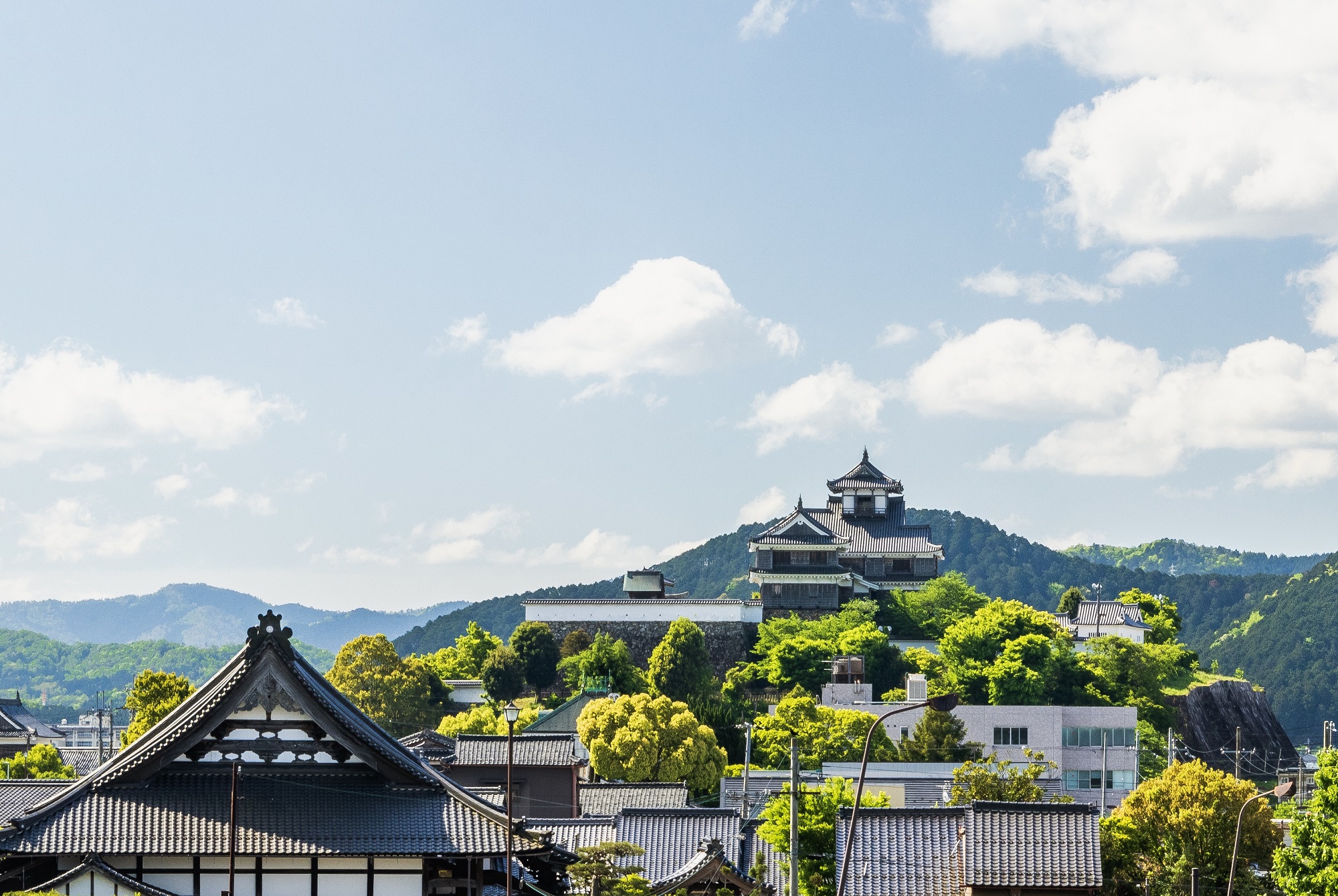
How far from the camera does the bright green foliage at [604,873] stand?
26453 millimetres

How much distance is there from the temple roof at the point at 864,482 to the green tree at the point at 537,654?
22.0 metres

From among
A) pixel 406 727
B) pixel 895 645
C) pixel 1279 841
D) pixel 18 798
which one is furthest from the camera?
pixel 895 645

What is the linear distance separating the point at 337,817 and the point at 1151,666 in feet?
179

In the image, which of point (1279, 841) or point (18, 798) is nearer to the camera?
point (18, 798)

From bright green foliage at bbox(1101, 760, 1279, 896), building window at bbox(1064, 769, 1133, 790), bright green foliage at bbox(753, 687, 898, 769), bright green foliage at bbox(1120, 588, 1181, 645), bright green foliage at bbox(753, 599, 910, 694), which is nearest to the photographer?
bright green foliage at bbox(1101, 760, 1279, 896)

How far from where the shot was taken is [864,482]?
88.6 meters

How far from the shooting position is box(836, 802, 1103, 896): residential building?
3027 centimetres

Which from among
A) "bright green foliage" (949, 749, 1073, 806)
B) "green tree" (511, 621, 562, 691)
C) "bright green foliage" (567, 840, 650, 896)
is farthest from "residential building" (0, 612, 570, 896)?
"green tree" (511, 621, 562, 691)

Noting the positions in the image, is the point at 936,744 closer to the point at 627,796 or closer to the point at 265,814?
the point at 627,796

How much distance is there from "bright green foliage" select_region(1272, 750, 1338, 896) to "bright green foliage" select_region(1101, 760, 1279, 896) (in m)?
1.92

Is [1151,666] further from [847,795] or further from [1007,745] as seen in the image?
[847,795]

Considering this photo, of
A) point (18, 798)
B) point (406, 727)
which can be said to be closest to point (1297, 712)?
point (406, 727)

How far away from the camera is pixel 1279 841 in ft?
124

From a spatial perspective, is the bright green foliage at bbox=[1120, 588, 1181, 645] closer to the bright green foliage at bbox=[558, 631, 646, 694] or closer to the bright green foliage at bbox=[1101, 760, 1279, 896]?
the bright green foliage at bbox=[558, 631, 646, 694]
